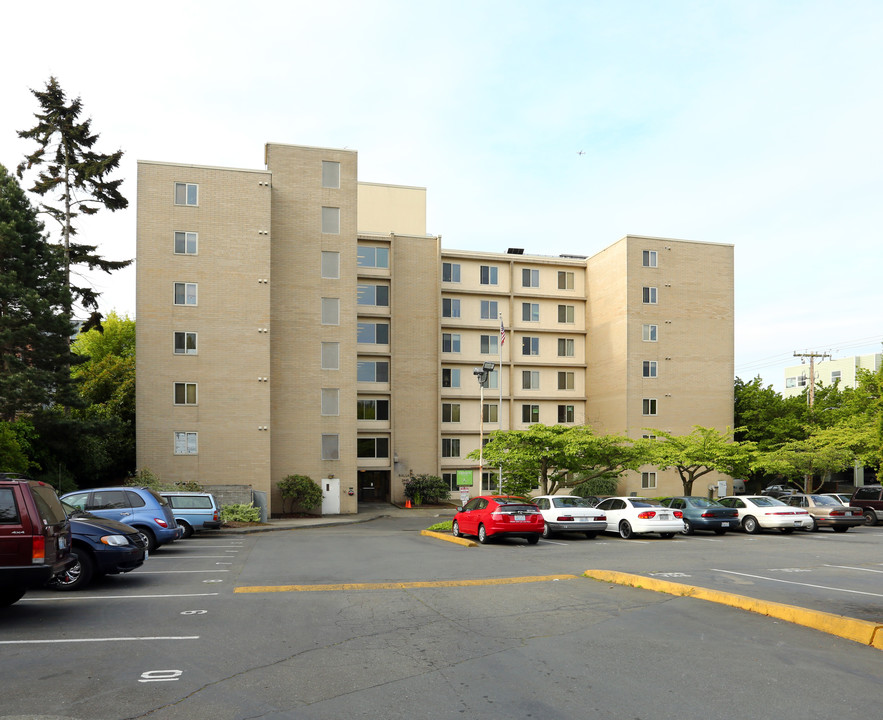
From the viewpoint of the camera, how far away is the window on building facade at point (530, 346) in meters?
54.7

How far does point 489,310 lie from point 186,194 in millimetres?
23478

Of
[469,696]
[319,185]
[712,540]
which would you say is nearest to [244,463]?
[319,185]

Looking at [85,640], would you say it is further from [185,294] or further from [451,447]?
[451,447]

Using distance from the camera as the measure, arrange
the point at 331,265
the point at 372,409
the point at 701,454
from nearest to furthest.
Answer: the point at 701,454
the point at 331,265
the point at 372,409

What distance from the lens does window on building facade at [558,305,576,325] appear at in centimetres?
5550

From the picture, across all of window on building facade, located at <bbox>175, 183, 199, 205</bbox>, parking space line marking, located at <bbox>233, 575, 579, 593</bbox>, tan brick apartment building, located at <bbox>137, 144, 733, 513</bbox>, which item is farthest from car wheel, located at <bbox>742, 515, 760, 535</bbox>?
window on building facade, located at <bbox>175, 183, 199, 205</bbox>

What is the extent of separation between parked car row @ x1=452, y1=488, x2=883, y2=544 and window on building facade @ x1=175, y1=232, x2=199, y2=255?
2340 centimetres

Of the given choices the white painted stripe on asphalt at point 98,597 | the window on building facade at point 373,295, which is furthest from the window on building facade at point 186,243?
the white painted stripe on asphalt at point 98,597

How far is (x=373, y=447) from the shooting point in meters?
50.1

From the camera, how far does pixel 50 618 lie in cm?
998

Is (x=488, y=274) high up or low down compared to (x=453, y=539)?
up

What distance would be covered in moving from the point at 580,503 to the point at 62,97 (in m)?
37.6

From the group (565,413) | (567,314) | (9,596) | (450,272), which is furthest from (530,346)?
(9,596)

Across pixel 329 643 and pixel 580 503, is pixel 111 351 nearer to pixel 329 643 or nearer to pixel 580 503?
pixel 580 503
